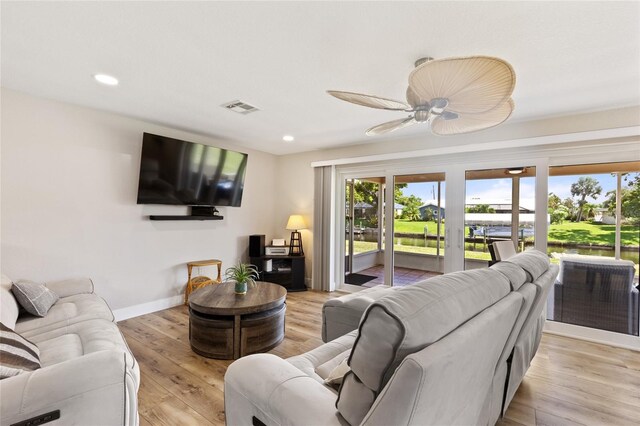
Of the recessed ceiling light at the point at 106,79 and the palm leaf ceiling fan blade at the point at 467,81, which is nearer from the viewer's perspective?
the palm leaf ceiling fan blade at the point at 467,81

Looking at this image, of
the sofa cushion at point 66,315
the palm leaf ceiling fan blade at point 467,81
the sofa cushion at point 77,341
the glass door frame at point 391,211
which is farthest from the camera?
the glass door frame at point 391,211

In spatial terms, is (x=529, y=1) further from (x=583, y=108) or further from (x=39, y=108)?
(x=39, y=108)

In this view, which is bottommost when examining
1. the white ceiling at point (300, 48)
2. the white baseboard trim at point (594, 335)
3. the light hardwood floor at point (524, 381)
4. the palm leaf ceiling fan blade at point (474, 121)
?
the light hardwood floor at point (524, 381)

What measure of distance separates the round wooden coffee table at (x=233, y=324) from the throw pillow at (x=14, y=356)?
1.16m

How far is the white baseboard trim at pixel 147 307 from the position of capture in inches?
136

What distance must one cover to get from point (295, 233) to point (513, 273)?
3.97 m

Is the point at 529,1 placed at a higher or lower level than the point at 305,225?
higher

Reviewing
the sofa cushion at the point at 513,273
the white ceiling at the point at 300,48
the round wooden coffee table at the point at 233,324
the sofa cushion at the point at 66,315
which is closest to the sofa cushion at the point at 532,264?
the sofa cushion at the point at 513,273

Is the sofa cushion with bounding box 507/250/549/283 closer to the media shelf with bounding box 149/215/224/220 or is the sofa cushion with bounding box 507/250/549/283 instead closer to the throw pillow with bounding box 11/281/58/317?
the throw pillow with bounding box 11/281/58/317

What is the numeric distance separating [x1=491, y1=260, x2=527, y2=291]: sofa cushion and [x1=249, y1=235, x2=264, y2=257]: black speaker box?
12.4ft

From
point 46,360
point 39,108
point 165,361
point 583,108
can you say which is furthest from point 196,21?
point 583,108

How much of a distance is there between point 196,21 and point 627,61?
2.85 metres

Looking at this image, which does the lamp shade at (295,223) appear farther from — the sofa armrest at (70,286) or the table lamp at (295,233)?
the sofa armrest at (70,286)

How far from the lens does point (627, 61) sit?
2.06m
